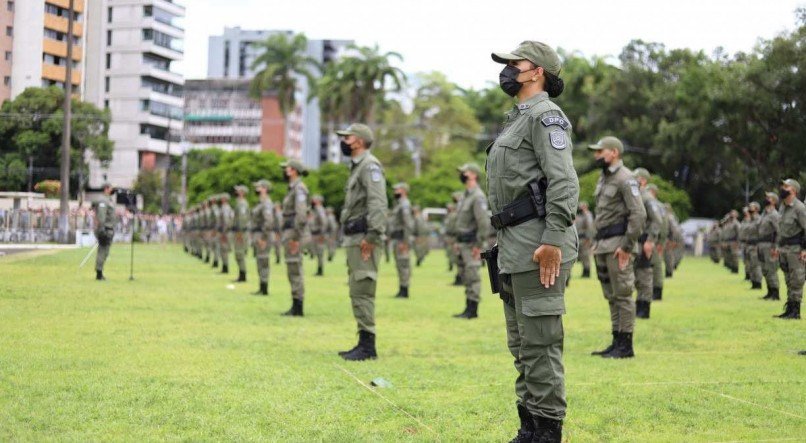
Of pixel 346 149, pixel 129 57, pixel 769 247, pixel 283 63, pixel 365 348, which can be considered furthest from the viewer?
pixel 283 63

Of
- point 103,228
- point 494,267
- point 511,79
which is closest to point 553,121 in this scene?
point 511,79

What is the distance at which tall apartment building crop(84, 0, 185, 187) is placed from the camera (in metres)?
10.8

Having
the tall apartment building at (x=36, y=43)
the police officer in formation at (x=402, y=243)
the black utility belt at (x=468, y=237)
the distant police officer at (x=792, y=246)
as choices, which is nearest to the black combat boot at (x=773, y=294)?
the distant police officer at (x=792, y=246)

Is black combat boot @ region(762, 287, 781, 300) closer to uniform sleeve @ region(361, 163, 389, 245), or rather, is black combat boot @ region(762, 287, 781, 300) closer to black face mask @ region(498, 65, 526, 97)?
uniform sleeve @ region(361, 163, 389, 245)

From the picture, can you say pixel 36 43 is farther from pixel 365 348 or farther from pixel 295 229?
pixel 295 229

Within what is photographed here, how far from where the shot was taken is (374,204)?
992 centimetres

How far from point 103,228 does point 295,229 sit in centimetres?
743

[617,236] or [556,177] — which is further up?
[556,177]

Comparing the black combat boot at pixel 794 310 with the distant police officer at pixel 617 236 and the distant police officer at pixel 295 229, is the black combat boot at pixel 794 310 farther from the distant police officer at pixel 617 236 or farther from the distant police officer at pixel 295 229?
the distant police officer at pixel 295 229

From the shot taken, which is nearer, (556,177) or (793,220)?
(556,177)

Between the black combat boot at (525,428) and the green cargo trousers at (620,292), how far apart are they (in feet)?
15.2

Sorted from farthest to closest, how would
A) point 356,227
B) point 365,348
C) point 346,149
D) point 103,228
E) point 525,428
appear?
point 103,228 → point 346,149 → point 356,227 → point 365,348 → point 525,428

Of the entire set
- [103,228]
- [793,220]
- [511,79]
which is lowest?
[103,228]

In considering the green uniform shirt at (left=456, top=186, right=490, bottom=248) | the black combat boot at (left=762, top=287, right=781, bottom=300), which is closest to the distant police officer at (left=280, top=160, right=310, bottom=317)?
the green uniform shirt at (left=456, top=186, right=490, bottom=248)
